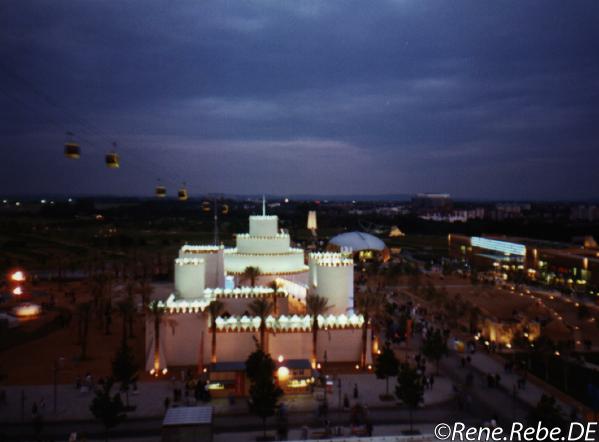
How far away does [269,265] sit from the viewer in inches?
1423

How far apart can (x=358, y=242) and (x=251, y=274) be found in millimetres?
34366

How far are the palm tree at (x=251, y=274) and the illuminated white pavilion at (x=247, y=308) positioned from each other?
0.60 m

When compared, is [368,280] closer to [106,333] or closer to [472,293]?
[472,293]

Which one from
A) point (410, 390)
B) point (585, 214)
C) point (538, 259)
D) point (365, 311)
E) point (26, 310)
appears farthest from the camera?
point (585, 214)

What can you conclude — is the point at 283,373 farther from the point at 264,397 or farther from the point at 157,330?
the point at 157,330

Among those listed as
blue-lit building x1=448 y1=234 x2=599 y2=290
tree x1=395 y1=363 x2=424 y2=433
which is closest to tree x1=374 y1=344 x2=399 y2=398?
tree x1=395 y1=363 x2=424 y2=433

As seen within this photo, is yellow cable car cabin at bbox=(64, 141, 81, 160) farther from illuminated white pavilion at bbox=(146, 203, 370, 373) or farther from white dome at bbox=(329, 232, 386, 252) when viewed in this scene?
white dome at bbox=(329, 232, 386, 252)

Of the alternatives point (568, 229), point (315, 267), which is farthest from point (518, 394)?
point (568, 229)

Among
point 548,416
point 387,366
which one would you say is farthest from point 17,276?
point 548,416

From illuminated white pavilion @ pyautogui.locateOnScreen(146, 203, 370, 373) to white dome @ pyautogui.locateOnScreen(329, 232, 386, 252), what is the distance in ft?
94.9

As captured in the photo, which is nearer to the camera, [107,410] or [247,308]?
[107,410]

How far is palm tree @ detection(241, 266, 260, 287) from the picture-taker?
33.1 meters

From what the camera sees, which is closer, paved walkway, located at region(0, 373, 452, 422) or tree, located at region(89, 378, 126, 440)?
tree, located at region(89, 378, 126, 440)

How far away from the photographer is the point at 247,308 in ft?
97.1
